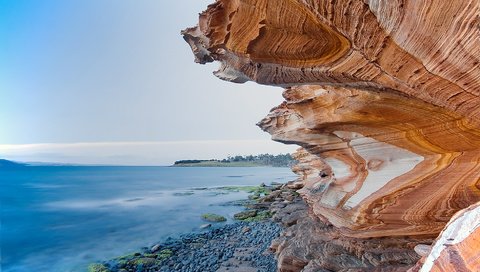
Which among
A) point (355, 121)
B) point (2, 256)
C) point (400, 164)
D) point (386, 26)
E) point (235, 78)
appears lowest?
point (2, 256)

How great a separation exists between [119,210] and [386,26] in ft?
112

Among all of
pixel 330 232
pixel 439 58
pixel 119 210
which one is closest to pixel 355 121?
pixel 439 58

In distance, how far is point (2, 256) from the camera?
17.8 m

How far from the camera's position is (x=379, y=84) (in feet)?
15.0

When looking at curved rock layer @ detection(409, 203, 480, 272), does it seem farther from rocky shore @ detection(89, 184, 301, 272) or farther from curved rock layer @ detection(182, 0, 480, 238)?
rocky shore @ detection(89, 184, 301, 272)

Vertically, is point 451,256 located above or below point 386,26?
below

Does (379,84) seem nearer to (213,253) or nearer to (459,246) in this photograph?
(459,246)

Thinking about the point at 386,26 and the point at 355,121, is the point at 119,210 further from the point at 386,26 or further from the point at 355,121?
the point at 386,26

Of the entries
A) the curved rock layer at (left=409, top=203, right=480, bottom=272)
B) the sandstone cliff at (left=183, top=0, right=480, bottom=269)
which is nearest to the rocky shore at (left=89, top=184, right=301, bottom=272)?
the sandstone cliff at (left=183, top=0, right=480, bottom=269)

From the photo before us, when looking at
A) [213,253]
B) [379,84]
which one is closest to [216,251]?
[213,253]

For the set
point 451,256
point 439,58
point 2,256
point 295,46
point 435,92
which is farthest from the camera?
point 2,256

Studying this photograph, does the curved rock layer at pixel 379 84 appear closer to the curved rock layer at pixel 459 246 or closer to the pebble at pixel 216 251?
the curved rock layer at pixel 459 246

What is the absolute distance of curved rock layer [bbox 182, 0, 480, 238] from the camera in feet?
10.8

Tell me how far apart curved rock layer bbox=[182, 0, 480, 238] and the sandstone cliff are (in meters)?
0.02
